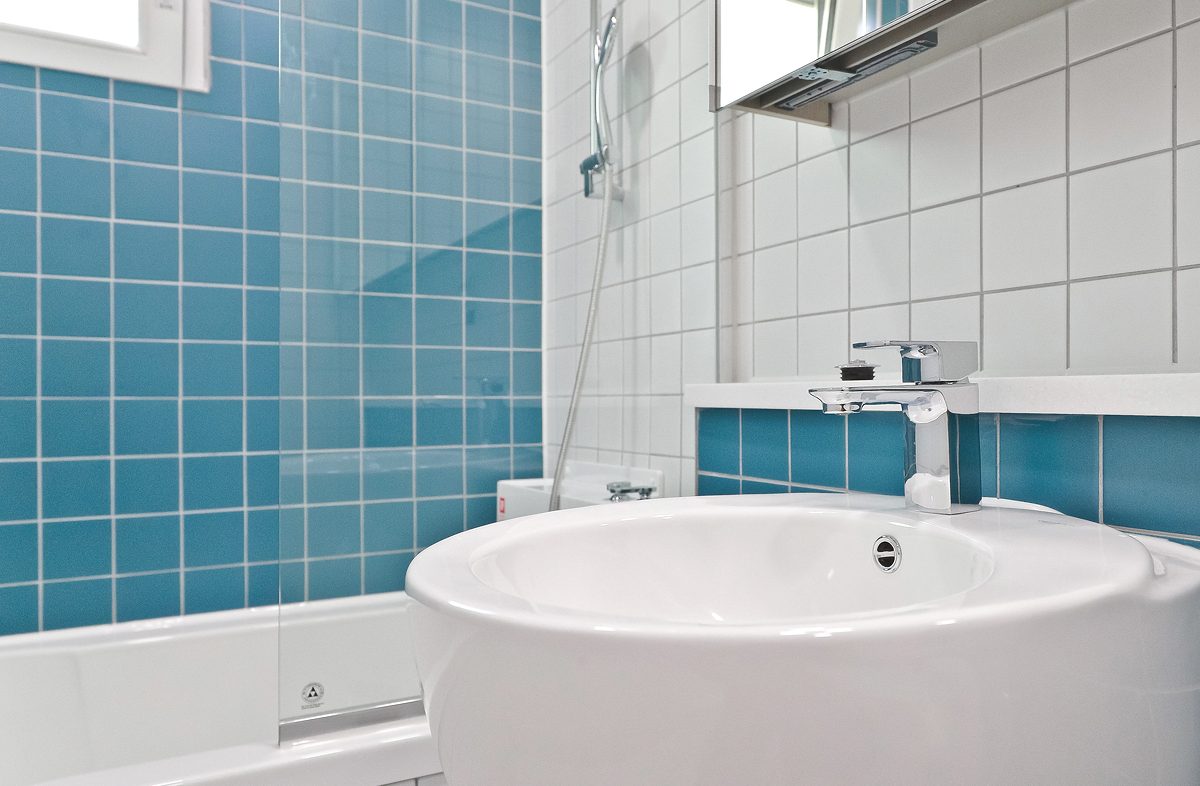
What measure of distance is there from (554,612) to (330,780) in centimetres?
64

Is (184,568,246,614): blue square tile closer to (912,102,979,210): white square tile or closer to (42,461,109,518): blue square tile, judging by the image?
(42,461,109,518): blue square tile

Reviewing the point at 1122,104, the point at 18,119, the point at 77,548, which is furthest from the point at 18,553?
the point at 1122,104

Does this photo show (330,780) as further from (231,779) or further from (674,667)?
(674,667)

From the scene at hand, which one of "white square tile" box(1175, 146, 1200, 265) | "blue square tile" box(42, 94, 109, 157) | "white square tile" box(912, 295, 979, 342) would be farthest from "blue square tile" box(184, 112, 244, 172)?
"white square tile" box(1175, 146, 1200, 265)

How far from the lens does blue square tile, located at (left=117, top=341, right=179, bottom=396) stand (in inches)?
64.2

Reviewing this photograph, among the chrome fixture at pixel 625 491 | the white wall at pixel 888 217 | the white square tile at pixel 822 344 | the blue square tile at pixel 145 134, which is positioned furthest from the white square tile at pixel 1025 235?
the blue square tile at pixel 145 134

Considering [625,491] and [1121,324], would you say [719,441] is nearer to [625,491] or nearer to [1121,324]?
[625,491]

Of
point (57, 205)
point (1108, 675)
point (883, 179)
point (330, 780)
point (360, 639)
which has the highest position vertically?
point (57, 205)

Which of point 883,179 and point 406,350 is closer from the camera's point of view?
point 883,179

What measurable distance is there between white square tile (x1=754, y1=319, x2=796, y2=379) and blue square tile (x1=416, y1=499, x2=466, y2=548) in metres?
0.49

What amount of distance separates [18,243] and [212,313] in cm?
38

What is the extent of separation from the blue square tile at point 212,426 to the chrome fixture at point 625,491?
3.23ft

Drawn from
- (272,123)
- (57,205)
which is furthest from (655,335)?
(57,205)

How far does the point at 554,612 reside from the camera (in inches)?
14.8
